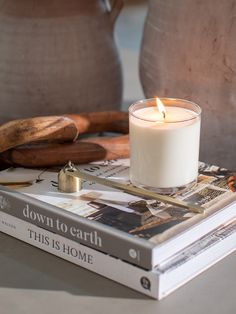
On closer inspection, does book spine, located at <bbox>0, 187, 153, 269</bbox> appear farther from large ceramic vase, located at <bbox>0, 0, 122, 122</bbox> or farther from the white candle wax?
large ceramic vase, located at <bbox>0, 0, 122, 122</bbox>

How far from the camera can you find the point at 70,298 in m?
0.65

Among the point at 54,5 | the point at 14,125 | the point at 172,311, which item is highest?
the point at 54,5

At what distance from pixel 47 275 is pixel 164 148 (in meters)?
0.16

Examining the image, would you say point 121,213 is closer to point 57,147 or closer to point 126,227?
point 126,227

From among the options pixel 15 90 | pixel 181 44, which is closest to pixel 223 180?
pixel 181 44

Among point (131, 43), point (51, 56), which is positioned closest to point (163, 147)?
point (51, 56)

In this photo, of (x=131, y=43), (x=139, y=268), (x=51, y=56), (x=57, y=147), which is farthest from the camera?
(x=131, y=43)

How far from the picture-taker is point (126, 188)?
2.36 ft

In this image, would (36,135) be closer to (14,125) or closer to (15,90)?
(14,125)

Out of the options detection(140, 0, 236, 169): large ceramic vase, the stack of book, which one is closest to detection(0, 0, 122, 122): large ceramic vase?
detection(140, 0, 236, 169): large ceramic vase

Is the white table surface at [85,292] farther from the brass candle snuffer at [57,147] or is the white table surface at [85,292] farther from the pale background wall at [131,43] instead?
the pale background wall at [131,43]

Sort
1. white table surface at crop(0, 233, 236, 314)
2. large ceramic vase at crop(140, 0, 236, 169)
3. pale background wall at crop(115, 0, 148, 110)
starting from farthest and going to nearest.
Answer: pale background wall at crop(115, 0, 148, 110)
large ceramic vase at crop(140, 0, 236, 169)
white table surface at crop(0, 233, 236, 314)

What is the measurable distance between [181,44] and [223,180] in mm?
177

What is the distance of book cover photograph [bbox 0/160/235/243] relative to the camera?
669mm
